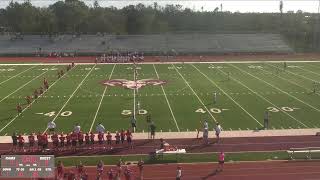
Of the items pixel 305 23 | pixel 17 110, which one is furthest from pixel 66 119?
pixel 305 23

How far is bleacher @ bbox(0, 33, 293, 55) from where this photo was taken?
2554 inches

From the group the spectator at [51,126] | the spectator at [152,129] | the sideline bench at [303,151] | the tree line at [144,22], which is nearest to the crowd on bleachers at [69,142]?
the spectator at [152,129]

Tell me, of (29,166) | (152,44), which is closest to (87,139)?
(29,166)

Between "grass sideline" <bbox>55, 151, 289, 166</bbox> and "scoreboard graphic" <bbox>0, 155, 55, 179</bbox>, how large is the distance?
6.03m

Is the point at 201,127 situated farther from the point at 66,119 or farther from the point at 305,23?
the point at 305,23

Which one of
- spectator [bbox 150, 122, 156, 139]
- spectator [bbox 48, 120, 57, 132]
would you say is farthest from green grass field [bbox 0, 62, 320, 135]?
spectator [bbox 150, 122, 156, 139]

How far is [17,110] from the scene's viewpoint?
89.1 feet

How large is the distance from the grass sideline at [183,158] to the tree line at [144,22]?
59146 millimetres

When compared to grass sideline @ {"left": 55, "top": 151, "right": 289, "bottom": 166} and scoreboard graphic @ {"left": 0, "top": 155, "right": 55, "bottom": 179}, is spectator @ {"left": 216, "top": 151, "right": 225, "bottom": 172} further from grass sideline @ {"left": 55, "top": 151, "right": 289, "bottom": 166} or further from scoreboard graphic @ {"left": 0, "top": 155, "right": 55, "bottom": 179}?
scoreboard graphic @ {"left": 0, "top": 155, "right": 55, "bottom": 179}

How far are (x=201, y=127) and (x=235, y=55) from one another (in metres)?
39.0

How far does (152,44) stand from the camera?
224ft

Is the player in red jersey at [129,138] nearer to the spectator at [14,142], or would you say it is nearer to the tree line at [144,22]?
the spectator at [14,142]

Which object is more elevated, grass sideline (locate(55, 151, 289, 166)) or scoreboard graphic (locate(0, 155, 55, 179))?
scoreboard graphic (locate(0, 155, 55, 179))

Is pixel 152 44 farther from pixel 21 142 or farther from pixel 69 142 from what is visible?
pixel 21 142
